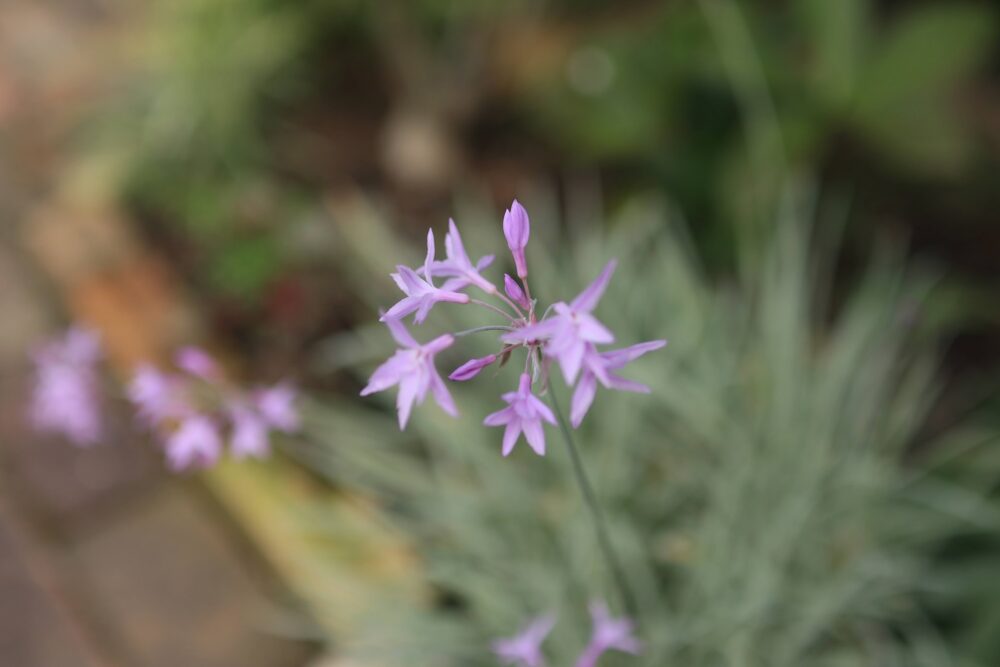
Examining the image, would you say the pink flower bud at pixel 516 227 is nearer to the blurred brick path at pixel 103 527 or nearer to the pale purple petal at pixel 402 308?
the pale purple petal at pixel 402 308

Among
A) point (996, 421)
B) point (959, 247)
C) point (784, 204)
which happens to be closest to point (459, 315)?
point (784, 204)

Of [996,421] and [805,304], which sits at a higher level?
[805,304]

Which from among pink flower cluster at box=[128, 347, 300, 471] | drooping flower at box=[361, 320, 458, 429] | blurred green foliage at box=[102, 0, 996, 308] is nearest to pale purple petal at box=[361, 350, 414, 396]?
drooping flower at box=[361, 320, 458, 429]

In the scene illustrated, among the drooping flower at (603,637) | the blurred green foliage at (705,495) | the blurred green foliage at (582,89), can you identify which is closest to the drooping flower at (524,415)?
the drooping flower at (603,637)

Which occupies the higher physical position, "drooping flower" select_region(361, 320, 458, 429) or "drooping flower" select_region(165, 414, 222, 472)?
"drooping flower" select_region(165, 414, 222, 472)

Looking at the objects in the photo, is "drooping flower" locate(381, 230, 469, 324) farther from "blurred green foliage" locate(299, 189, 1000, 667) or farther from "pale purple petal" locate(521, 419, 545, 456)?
"blurred green foliage" locate(299, 189, 1000, 667)

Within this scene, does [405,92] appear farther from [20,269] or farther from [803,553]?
[803,553]
